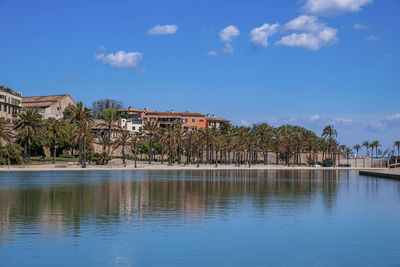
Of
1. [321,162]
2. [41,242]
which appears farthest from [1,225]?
[321,162]

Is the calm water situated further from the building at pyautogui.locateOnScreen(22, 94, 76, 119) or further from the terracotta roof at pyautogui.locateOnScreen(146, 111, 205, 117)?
the terracotta roof at pyautogui.locateOnScreen(146, 111, 205, 117)

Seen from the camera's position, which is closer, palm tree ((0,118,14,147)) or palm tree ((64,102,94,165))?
palm tree ((0,118,14,147))

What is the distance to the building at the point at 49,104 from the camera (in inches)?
5462

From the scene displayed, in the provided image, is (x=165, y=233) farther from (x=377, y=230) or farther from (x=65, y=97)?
(x=65, y=97)

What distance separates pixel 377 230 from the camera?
26.8m

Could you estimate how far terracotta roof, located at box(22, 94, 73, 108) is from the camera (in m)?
142

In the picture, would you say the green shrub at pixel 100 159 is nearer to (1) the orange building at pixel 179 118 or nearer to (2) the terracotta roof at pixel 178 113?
(1) the orange building at pixel 179 118

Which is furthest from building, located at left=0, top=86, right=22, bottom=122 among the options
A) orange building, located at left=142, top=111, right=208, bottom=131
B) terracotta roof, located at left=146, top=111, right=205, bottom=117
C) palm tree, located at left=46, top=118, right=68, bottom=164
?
terracotta roof, located at left=146, top=111, right=205, bottom=117

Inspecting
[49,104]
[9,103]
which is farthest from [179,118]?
[9,103]

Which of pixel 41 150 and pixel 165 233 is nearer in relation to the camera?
pixel 165 233

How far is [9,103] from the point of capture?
12400cm

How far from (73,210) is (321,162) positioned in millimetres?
147527

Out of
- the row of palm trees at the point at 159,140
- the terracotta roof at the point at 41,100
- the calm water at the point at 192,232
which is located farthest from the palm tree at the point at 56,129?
the calm water at the point at 192,232

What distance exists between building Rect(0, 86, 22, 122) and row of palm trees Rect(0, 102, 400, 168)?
22.7ft
